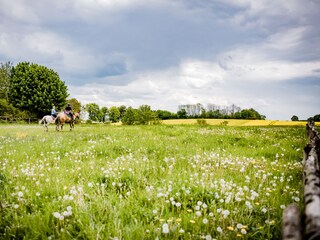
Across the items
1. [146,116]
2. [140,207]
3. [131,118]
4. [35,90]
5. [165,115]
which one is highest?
[35,90]

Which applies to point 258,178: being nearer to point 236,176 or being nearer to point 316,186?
point 236,176

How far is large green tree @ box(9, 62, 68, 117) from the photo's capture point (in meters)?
65.4

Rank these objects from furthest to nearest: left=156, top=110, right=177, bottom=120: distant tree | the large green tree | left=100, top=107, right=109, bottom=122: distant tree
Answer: left=100, top=107, right=109, bottom=122: distant tree < left=156, top=110, right=177, bottom=120: distant tree < the large green tree

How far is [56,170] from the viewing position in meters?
6.93

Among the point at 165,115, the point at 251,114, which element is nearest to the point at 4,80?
the point at 165,115

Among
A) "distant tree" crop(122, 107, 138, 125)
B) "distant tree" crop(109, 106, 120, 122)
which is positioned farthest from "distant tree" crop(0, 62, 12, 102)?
"distant tree" crop(109, 106, 120, 122)

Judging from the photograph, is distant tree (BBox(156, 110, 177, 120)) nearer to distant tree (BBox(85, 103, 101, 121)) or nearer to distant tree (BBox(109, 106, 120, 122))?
distant tree (BBox(85, 103, 101, 121))

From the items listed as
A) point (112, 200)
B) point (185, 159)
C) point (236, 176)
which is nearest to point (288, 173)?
point (236, 176)

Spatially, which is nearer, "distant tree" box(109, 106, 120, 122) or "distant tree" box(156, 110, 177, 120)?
"distant tree" box(156, 110, 177, 120)

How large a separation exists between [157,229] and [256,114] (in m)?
97.6

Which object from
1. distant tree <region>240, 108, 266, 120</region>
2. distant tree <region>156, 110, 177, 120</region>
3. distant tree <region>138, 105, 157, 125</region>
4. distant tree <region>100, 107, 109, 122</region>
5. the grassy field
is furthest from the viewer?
distant tree <region>100, 107, 109, 122</region>

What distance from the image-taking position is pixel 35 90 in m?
65.2

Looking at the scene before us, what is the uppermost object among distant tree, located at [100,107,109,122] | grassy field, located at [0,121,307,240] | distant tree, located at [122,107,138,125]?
distant tree, located at [100,107,109,122]

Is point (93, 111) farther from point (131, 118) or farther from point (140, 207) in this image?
point (140, 207)
